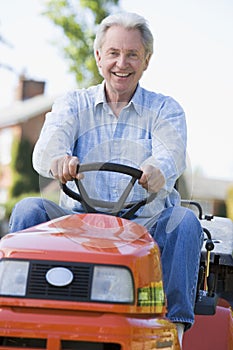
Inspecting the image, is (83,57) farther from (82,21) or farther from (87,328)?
(87,328)

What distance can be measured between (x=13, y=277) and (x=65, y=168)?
2.27ft

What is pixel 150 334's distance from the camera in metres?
3.20

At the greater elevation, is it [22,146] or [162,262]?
[162,262]

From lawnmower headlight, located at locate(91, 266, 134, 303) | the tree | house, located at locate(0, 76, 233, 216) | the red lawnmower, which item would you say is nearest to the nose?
the red lawnmower

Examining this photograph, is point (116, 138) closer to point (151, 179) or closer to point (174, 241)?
point (151, 179)

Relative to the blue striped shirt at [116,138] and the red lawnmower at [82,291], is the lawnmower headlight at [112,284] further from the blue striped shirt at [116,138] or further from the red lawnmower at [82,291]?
the blue striped shirt at [116,138]

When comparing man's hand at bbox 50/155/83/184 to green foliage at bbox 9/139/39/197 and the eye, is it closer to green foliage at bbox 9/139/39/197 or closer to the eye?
the eye

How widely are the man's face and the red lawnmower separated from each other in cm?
106

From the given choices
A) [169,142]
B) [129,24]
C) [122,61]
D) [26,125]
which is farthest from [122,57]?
[26,125]

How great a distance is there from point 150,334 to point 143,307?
0.11 m

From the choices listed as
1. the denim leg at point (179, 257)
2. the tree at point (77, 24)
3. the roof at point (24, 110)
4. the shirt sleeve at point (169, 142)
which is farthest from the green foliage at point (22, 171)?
the denim leg at point (179, 257)

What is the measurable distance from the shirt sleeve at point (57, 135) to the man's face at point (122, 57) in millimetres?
250

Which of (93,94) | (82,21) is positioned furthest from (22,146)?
(93,94)

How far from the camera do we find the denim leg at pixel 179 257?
145 inches
